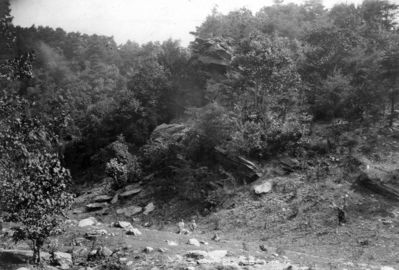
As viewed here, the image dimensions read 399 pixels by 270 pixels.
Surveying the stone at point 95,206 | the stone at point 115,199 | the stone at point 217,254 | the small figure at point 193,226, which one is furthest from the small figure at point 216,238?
the stone at point 95,206

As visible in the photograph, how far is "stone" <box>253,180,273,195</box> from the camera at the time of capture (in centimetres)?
1838

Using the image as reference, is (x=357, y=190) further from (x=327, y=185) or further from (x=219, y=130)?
(x=219, y=130)

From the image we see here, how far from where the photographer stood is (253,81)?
24078 mm

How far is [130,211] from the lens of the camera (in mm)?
20297

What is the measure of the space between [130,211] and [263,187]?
23.9 feet

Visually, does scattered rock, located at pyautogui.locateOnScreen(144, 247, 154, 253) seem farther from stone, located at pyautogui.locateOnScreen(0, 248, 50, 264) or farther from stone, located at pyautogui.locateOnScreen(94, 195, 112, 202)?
stone, located at pyautogui.locateOnScreen(94, 195, 112, 202)

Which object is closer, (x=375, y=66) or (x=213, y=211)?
(x=213, y=211)

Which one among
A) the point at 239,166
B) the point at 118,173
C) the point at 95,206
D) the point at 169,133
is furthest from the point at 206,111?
the point at 95,206

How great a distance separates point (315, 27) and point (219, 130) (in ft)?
47.1

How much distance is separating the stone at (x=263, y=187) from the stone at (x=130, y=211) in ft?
20.8

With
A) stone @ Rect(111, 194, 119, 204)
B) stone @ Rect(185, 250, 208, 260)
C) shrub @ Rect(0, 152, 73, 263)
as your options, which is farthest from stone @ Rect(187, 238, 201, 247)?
stone @ Rect(111, 194, 119, 204)

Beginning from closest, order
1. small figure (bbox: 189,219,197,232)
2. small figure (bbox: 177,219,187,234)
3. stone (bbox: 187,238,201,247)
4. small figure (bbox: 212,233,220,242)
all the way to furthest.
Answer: stone (bbox: 187,238,201,247), small figure (bbox: 212,233,220,242), small figure (bbox: 177,219,187,234), small figure (bbox: 189,219,197,232)

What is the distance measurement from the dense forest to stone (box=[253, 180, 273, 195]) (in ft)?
5.01

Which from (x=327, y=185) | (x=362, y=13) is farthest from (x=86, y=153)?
(x=362, y=13)
